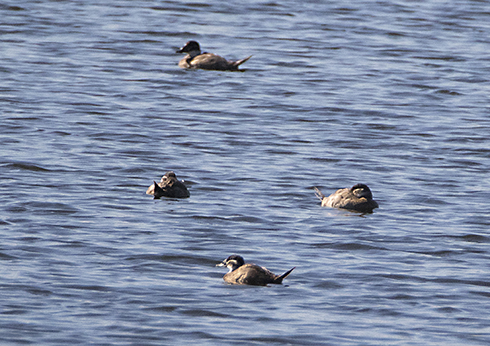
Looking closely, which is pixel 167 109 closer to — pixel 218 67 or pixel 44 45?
pixel 218 67

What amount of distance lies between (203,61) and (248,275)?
15471 millimetres

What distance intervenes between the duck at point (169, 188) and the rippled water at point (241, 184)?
0.18 metres

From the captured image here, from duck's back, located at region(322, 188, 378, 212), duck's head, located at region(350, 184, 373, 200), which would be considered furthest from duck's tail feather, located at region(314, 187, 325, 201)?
duck's head, located at region(350, 184, 373, 200)

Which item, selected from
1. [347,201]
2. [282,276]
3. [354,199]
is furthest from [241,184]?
[282,276]

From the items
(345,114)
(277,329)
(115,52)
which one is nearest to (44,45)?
(115,52)

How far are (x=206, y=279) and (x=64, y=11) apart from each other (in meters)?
23.9

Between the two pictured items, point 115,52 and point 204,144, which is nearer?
point 204,144

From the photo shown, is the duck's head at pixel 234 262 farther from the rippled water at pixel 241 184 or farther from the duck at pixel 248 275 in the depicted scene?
the rippled water at pixel 241 184

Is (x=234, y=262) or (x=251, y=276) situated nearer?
(x=251, y=276)

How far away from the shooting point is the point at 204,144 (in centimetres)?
1902

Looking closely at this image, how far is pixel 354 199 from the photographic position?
15117mm

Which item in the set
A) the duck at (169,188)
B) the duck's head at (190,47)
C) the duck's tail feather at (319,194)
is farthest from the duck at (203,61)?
the duck at (169,188)

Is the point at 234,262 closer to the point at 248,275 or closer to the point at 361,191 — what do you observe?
the point at 248,275

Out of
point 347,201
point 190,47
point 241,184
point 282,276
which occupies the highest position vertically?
point 282,276
